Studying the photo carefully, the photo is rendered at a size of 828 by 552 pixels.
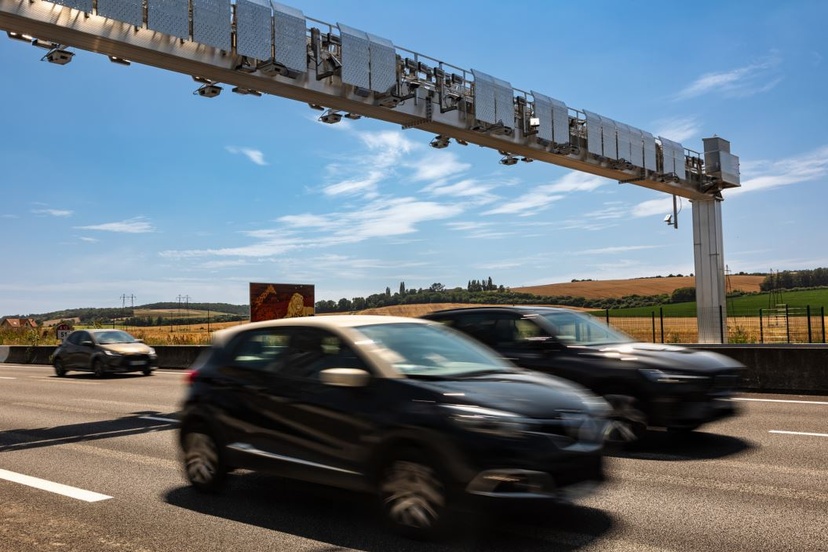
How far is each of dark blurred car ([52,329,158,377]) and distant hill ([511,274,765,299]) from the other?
34439mm

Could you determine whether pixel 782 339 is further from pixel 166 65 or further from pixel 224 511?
pixel 224 511

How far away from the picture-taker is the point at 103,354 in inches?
863

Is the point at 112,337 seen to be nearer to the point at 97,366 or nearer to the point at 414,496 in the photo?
the point at 97,366

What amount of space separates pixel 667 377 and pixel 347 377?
4310mm

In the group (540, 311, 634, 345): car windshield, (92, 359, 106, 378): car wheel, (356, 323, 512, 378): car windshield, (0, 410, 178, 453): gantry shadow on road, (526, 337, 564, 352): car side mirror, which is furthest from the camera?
A: (92, 359, 106, 378): car wheel

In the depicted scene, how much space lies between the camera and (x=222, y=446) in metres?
6.17

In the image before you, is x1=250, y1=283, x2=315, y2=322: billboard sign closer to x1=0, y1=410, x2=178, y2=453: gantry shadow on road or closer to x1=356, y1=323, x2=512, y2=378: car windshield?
x1=0, y1=410, x2=178, y2=453: gantry shadow on road

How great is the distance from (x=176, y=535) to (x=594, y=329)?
226 inches

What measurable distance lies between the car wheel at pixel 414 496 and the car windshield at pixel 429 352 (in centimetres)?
66

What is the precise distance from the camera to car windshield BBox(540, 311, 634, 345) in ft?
28.6

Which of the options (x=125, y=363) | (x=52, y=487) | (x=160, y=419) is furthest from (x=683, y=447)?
(x=125, y=363)

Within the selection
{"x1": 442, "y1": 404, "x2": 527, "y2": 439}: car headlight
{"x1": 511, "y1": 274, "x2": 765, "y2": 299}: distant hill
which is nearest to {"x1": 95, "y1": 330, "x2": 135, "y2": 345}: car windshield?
{"x1": 442, "y1": 404, "x2": 527, "y2": 439}: car headlight

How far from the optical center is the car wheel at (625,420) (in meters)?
7.99

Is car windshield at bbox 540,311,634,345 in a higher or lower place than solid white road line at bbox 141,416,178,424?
higher
